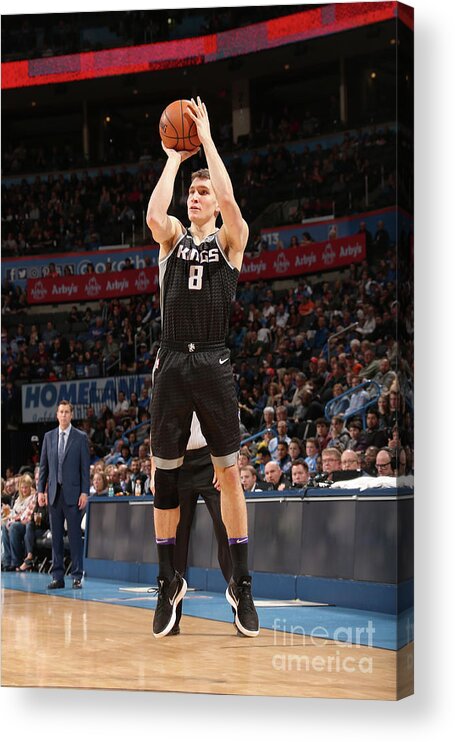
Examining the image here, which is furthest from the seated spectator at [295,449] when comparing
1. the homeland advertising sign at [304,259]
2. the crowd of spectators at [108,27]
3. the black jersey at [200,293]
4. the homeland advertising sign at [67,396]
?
the crowd of spectators at [108,27]

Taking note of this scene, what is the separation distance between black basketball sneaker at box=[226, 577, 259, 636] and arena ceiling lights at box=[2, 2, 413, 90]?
9.66 ft

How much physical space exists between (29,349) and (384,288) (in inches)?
85.2

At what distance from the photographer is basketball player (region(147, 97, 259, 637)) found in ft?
21.5

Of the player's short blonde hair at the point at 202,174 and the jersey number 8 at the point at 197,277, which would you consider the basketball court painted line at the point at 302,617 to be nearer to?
the jersey number 8 at the point at 197,277

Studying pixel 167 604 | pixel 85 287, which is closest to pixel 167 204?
pixel 85 287

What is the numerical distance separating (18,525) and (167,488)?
104 cm

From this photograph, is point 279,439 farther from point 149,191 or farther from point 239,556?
point 149,191

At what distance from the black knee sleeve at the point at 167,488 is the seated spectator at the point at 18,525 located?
898mm

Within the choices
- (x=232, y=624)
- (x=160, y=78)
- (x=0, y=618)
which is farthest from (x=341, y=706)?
(x=160, y=78)

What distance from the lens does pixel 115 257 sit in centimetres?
689

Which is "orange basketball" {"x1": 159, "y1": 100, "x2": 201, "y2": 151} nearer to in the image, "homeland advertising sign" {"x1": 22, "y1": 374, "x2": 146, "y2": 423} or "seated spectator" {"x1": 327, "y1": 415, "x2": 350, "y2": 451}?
"homeland advertising sign" {"x1": 22, "y1": 374, "x2": 146, "y2": 423}

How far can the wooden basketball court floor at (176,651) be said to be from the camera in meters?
6.22

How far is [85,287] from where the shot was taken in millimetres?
7012

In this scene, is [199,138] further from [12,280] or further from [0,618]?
[0,618]
